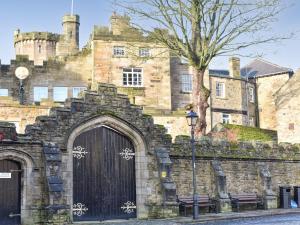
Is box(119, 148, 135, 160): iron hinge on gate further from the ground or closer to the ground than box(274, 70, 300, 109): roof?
closer to the ground

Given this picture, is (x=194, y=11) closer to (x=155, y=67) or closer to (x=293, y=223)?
(x=293, y=223)

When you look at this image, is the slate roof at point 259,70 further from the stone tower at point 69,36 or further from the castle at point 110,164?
the castle at point 110,164

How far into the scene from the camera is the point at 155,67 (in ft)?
157

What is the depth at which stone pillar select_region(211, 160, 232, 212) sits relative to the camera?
23.0 metres

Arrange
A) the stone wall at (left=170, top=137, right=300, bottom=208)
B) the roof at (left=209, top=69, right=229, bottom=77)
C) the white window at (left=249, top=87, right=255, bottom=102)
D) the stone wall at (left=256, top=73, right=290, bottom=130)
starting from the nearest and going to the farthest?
the stone wall at (left=170, top=137, right=300, bottom=208) < the roof at (left=209, top=69, right=229, bottom=77) < the stone wall at (left=256, top=73, right=290, bottom=130) < the white window at (left=249, top=87, right=255, bottom=102)

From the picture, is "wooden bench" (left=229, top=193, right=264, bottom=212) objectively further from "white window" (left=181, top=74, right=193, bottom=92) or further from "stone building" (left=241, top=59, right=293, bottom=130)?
"stone building" (left=241, top=59, right=293, bottom=130)

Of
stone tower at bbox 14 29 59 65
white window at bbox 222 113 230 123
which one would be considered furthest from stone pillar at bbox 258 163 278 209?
stone tower at bbox 14 29 59 65

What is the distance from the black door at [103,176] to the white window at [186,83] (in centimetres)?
2983

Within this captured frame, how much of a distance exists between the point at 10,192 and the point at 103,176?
3.73 m

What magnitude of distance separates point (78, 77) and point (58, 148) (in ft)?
94.4

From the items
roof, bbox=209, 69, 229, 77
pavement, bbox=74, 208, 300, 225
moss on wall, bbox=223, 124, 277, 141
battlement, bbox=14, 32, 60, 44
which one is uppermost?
battlement, bbox=14, 32, 60, 44

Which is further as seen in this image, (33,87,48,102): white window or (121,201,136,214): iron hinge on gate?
(33,87,48,102): white window

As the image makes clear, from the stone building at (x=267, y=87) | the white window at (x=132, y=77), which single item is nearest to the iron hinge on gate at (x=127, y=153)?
the white window at (x=132, y=77)

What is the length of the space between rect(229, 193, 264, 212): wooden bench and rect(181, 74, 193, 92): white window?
26.4 meters
